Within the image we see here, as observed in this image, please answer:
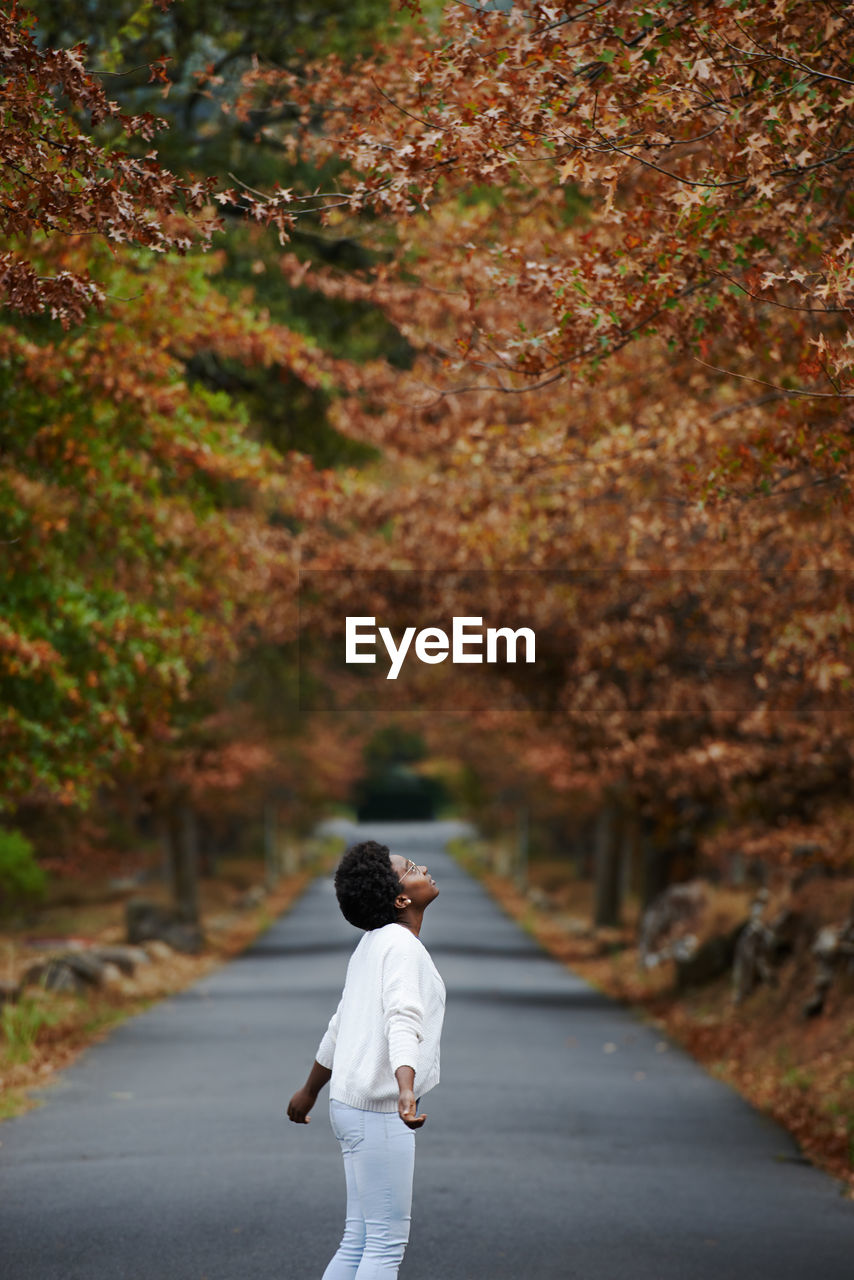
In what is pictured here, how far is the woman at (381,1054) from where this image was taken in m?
5.72

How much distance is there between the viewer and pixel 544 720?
24.5 meters

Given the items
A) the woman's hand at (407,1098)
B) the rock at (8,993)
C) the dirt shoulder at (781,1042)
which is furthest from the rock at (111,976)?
the woman's hand at (407,1098)

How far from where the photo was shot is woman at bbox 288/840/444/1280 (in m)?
5.72

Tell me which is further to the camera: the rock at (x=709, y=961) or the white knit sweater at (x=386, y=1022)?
the rock at (x=709, y=961)

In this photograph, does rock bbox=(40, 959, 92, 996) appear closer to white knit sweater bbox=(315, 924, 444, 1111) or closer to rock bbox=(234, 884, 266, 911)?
white knit sweater bbox=(315, 924, 444, 1111)

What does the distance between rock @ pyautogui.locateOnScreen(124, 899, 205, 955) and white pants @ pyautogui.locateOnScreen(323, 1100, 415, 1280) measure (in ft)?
90.3

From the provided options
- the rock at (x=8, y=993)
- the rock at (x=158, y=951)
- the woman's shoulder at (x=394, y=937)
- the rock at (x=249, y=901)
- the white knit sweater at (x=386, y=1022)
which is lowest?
the rock at (x=249, y=901)

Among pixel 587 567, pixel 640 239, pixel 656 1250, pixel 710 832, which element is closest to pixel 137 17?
pixel 640 239

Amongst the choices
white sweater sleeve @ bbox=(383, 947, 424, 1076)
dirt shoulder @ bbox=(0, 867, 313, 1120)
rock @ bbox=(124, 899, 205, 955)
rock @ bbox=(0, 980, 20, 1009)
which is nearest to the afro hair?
white sweater sleeve @ bbox=(383, 947, 424, 1076)

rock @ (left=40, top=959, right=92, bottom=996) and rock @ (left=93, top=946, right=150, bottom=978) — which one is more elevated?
rock @ (left=40, top=959, right=92, bottom=996)

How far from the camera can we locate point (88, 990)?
A: 73.5 feet

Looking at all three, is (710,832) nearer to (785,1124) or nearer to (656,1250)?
(785,1124)

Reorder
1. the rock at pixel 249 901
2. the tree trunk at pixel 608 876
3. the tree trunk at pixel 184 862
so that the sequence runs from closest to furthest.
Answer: the tree trunk at pixel 184 862, the tree trunk at pixel 608 876, the rock at pixel 249 901

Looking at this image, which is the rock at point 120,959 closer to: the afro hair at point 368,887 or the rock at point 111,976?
the rock at point 111,976
